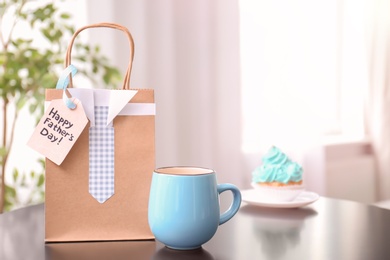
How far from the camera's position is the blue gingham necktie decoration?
0.94 metres

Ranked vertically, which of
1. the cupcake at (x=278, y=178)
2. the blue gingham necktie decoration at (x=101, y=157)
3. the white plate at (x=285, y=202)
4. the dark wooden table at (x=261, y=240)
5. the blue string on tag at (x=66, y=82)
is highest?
the blue string on tag at (x=66, y=82)

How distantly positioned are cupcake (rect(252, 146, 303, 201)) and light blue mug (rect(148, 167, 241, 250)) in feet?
1.43

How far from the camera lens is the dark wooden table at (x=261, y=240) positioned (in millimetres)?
862

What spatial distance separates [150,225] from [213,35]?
1.86 meters

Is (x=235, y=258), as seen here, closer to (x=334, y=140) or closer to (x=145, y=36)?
(x=145, y=36)

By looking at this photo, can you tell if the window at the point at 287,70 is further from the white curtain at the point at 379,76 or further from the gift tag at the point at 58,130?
the gift tag at the point at 58,130

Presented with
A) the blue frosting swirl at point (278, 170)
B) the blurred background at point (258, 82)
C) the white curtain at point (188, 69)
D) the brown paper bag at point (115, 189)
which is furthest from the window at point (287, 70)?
the brown paper bag at point (115, 189)

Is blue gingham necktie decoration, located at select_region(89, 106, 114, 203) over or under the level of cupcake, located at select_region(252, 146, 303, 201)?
over

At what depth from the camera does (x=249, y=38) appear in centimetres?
288

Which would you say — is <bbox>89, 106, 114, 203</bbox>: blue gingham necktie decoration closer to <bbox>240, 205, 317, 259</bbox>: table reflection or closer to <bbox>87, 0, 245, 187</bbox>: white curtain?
<bbox>240, 205, 317, 259</bbox>: table reflection

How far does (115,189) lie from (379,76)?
2.86 metres

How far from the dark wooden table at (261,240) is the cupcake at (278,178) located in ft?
0.26

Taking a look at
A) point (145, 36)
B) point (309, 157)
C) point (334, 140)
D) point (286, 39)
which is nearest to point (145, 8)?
point (145, 36)

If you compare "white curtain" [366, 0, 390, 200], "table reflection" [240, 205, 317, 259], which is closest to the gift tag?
"table reflection" [240, 205, 317, 259]
